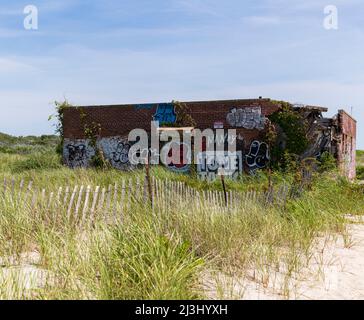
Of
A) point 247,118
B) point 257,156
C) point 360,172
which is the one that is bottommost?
point 360,172

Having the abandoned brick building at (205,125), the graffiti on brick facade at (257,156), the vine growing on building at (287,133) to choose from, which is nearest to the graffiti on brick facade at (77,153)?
the abandoned brick building at (205,125)

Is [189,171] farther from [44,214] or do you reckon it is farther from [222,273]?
[222,273]

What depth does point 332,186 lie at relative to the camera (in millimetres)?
12922

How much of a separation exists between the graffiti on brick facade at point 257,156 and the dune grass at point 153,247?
1195cm

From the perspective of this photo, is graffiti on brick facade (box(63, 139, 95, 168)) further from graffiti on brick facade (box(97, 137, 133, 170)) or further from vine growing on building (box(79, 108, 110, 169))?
graffiti on brick facade (box(97, 137, 133, 170))

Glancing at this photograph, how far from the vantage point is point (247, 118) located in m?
21.7

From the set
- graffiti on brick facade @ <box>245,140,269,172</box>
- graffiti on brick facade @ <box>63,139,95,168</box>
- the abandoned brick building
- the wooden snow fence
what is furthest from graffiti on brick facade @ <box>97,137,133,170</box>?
the wooden snow fence

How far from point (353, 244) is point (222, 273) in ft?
10.8

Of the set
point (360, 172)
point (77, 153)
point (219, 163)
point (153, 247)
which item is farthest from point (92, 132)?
point (360, 172)

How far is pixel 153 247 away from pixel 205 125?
17.3 metres

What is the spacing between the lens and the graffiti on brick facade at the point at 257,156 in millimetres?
21458

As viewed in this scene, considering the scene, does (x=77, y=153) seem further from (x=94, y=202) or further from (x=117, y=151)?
(x=94, y=202)

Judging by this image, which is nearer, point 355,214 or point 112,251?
point 112,251
